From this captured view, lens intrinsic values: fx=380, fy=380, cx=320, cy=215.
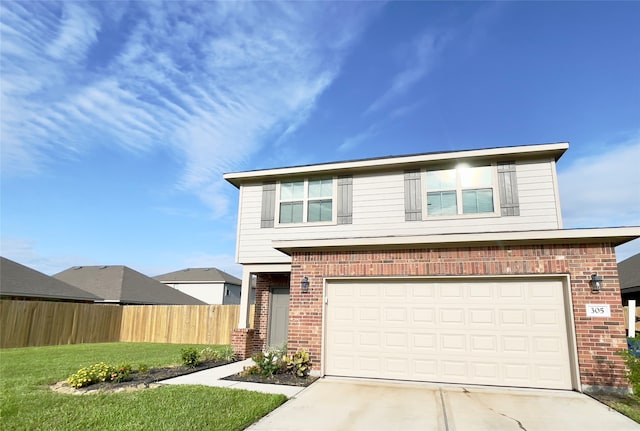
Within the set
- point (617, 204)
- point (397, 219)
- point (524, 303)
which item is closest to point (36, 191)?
point (397, 219)

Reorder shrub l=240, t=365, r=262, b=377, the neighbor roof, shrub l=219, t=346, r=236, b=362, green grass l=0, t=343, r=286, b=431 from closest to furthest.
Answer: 1. green grass l=0, t=343, r=286, b=431
2. shrub l=240, t=365, r=262, b=377
3. shrub l=219, t=346, r=236, b=362
4. the neighbor roof

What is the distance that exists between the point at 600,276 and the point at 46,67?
1378 centimetres

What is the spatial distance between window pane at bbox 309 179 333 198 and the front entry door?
333cm

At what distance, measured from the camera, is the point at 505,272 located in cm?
767

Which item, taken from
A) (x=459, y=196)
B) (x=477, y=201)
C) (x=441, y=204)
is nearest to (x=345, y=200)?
(x=441, y=204)

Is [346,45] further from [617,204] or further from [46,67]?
[617,204]

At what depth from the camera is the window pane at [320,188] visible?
11.5 meters

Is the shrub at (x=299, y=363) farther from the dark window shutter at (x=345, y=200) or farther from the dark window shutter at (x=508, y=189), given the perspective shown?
the dark window shutter at (x=508, y=189)

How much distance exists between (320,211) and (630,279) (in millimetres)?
15466

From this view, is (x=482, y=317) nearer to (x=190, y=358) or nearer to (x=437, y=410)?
(x=437, y=410)

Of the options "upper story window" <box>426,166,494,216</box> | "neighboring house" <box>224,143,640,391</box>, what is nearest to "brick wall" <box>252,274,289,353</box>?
"neighboring house" <box>224,143,640,391</box>

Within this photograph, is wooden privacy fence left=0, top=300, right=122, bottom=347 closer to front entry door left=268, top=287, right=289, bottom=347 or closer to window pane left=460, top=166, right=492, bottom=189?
front entry door left=268, top=287, right=289, bottom=347

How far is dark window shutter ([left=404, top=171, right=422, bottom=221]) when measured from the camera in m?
10.5

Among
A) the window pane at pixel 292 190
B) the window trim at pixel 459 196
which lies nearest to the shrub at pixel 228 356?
the window pane at pixel 292 190
